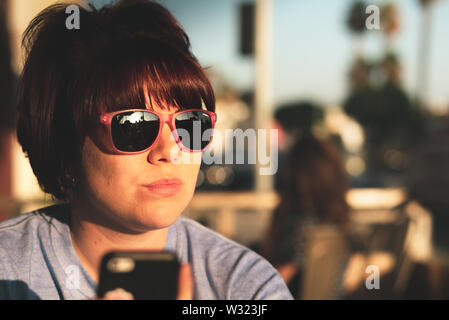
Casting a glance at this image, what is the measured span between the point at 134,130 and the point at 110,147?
6 centimetres

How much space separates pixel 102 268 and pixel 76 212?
155mm

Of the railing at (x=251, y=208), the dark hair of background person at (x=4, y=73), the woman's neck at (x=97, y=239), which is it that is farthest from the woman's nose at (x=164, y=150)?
the railing at (x=251, y=208)

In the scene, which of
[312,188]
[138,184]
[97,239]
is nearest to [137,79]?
[138,184]

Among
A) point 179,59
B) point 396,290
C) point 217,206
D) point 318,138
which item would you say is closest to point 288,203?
point 318,138

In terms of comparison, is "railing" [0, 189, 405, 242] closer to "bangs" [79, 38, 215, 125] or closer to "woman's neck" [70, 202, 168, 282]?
"woman's neck" [70, 202, 168, 282]

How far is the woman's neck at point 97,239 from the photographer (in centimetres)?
98

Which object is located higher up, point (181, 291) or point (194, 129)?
point (194, 129)

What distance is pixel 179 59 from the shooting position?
97 centimetres

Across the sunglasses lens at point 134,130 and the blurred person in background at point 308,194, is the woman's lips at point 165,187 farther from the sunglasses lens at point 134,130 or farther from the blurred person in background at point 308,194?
the blurred person in background at point 308,194

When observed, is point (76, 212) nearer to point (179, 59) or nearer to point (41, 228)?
point (41, 228)

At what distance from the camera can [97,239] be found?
3.27ft

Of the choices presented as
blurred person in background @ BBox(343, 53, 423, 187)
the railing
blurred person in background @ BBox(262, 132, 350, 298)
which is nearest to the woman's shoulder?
blurred person in background @ BBox(262, 132, 350, 298)

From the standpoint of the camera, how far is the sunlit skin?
921mm

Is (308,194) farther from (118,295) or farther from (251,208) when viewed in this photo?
(118,295)
